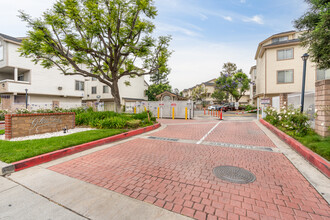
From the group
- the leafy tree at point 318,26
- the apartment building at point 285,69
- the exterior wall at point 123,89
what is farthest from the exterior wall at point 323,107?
the exterior wall at point 123,89

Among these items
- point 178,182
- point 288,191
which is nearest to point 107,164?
point 178,182

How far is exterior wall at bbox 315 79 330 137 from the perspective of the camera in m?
5.46

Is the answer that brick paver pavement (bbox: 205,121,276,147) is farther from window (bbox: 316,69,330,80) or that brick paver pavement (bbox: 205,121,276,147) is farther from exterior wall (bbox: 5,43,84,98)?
exterior wall (bbox: 5,43,84,98)

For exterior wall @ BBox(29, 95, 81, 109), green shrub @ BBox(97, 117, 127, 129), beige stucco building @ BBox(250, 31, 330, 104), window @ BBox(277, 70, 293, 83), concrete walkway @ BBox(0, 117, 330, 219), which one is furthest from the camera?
exterior wall @ BBox(29, 95, 81, 109)

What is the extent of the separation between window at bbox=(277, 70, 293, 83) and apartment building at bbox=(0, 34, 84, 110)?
25.7 meters

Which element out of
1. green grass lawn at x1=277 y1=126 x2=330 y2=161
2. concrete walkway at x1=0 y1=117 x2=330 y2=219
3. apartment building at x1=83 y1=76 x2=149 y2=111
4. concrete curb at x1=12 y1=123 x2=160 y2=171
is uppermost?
apartment building at x1=83 y1=76 x2=149 y2=111

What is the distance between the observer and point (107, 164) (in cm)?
426

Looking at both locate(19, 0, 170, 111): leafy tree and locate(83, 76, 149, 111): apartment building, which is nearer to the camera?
locate(19, 0, 170, 111): leafy tree

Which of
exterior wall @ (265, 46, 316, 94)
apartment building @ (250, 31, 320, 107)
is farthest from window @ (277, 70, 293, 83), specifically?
exterior wall @ (265, 46, 316, 94)

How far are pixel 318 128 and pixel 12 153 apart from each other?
34.3 feet

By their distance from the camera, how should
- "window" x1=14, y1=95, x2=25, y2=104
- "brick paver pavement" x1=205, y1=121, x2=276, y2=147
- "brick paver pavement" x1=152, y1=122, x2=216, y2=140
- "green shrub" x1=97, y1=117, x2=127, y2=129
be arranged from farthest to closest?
"window" x1=14, y1=95, x2=25, y2=104 < "green shrub" x1=97, y1=117, x2=127, y2=129 < "brick paver pavement" x1=152, y1=122, x2=216, y2=140 < "brick paver pavement" x1=205, y1=121, x2=276, y2=147

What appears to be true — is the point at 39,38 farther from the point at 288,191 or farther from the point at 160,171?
the point at 288,191

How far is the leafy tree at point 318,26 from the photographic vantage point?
224 inches

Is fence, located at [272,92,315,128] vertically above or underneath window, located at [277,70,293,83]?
underneath
